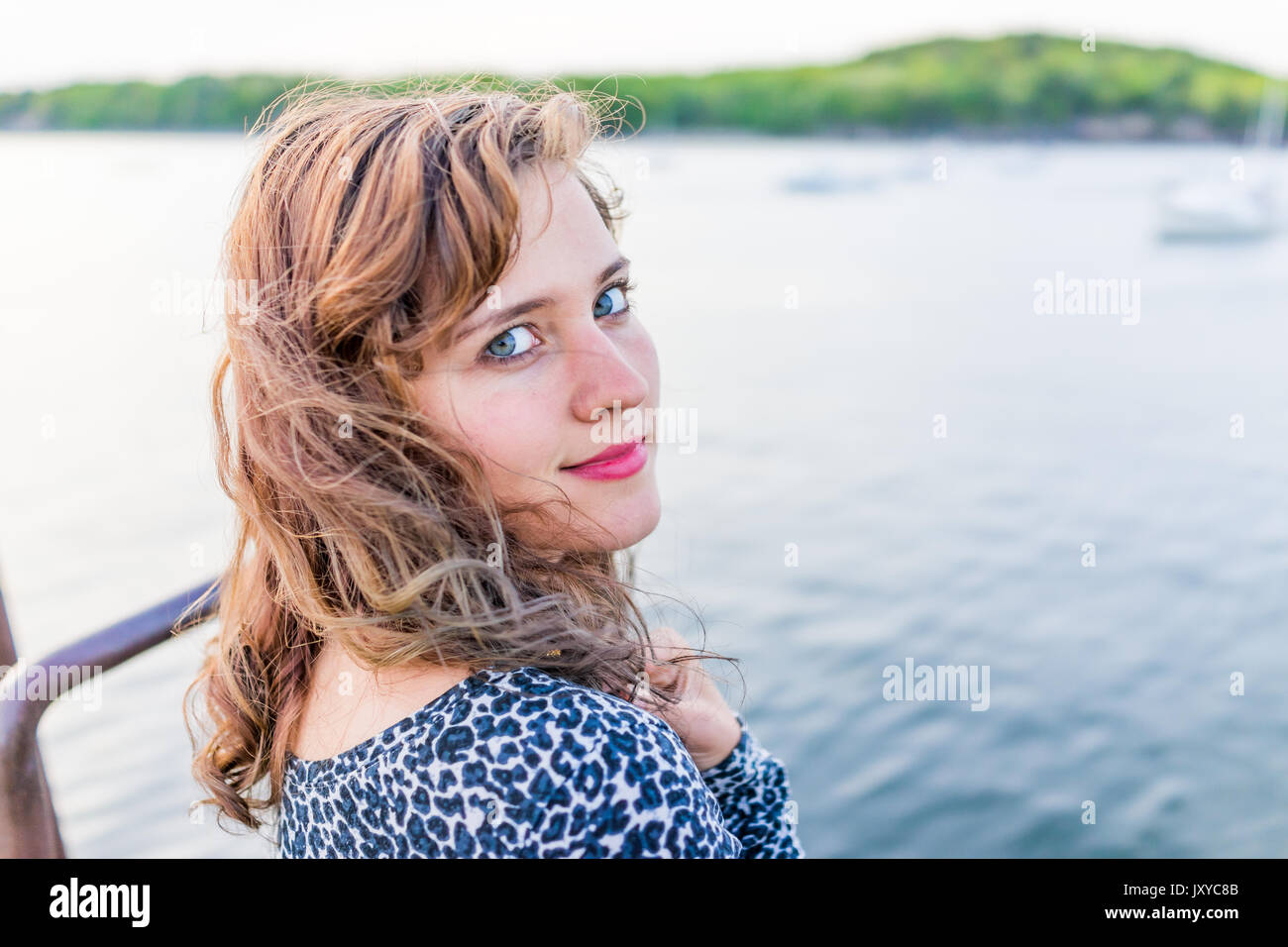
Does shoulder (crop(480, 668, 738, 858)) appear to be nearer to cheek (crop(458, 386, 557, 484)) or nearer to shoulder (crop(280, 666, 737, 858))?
shoulder (crop(280, 666, 737, 858))

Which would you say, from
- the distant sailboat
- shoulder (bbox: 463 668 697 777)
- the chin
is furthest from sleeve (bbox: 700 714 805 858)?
the distant sailboat

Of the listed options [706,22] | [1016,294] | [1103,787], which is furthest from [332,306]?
[706,22]

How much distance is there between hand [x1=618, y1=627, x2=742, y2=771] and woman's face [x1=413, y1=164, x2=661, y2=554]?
22cm

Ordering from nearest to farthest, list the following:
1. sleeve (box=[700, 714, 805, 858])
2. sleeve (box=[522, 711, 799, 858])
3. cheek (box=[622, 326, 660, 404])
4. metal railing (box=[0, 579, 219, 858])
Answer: sleeve (box=[522, 711, 799, 858]), metal railing (box=[0, 579, 219, 858]), cheek (box=[622, 326, 660, 404]), sleeve (box=[700, 714, 805, 858])

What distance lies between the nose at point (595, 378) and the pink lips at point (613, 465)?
0.05 meters

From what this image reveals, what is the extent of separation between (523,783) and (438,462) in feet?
1.18

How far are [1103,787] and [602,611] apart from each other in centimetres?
410

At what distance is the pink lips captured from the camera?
1140 mm

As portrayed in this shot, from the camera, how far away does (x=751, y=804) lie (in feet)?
4.53

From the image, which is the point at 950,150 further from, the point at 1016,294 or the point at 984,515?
the point at 984,515

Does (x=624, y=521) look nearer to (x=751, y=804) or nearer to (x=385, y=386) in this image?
(x=385, y=386)

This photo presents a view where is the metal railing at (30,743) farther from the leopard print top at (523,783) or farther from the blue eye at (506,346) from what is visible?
the blue eye at (506,346)

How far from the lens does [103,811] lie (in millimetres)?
4285

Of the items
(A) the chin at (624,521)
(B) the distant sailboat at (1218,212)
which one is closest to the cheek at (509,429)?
(A) the chin at (624,521)
